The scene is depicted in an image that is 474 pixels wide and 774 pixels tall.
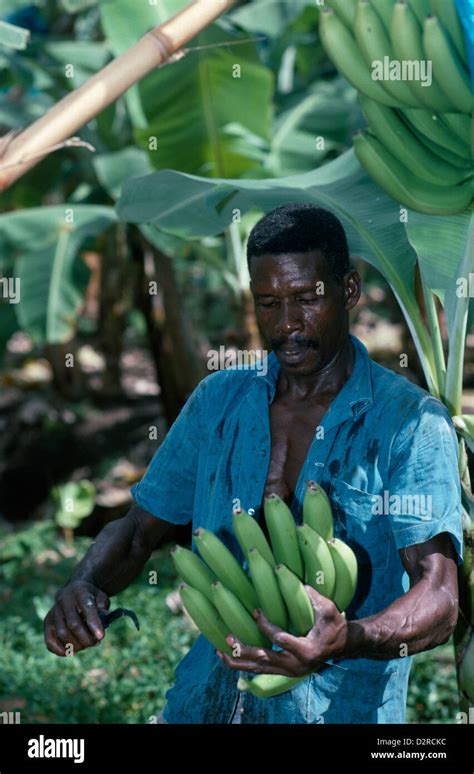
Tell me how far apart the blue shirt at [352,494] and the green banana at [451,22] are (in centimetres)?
78

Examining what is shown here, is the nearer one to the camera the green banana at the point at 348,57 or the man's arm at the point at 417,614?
the man's arm at the point at 417,614

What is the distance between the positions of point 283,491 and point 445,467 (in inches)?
15.3

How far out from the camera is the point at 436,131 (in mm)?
2734

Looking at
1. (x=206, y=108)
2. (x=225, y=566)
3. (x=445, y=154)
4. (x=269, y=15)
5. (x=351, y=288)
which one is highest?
(x=269, y=15)

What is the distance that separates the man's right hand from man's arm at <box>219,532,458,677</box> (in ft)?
1.66

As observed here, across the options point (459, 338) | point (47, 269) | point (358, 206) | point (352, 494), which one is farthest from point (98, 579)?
point (47, 269)

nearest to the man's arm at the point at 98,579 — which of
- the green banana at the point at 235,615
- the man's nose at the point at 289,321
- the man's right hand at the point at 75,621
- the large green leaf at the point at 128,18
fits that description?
the man's right hand at the point at 75,621

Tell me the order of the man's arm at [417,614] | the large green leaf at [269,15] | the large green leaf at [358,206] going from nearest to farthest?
1. the man's arm at [417,614]
2. the large green leaf at [358,206]
3. the large green leaf at [269,15]

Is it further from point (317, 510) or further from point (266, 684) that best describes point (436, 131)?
point (266, 684)

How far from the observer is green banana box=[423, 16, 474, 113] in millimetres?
2455

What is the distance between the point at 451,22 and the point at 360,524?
Result: 1.23m

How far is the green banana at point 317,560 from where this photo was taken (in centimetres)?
200

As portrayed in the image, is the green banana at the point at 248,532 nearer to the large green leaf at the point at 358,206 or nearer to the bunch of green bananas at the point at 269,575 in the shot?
the bunch of green bananas at the point at 269,575

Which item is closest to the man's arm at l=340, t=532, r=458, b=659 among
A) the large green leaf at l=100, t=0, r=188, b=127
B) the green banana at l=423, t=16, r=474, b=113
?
the green banana at l=423, t=16, r=474, b=113
